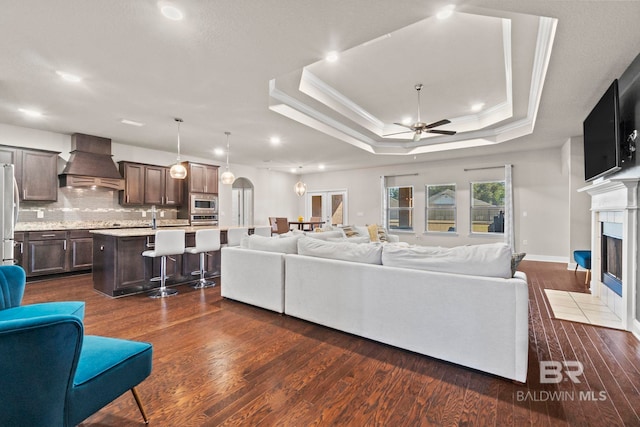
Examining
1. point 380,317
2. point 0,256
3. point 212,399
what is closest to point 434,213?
point 380,317

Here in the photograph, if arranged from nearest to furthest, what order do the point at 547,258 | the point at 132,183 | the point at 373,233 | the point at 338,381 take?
the point at 338,381 → the point at 373,233 → the point at 132,183 → the point at 547,258

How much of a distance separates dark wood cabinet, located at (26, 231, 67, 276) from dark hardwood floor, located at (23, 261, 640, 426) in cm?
302

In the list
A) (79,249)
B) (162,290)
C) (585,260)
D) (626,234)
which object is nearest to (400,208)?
(585,260)

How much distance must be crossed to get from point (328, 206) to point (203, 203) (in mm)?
4441

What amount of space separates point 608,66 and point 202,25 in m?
3.93

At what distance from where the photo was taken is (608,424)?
1631 mm

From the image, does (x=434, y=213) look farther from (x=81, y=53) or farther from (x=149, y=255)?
(x=81, y=53)

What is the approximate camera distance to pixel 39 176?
5316mm

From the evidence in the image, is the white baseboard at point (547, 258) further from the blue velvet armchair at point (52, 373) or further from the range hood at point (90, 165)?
the range hood at point (90, 165)

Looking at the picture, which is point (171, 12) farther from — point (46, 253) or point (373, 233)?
point (46, 253)

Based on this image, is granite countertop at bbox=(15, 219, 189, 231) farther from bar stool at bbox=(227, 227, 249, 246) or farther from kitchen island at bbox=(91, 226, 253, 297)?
bar stool at bbox=(227, 227, 249, 246)

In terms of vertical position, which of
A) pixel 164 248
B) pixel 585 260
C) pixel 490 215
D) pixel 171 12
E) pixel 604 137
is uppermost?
pixel 171 12

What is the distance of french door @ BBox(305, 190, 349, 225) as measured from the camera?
33.2 feet

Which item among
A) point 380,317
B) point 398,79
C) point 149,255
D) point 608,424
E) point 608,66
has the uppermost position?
point 398,79
